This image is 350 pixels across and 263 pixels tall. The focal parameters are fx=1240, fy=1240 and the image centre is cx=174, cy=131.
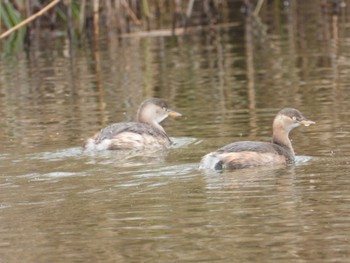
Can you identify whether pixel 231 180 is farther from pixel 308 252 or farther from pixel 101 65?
pixel 101 65

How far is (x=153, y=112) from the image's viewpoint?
13.5 metres

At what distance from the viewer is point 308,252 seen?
7.40 m

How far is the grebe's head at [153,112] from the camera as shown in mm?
13477

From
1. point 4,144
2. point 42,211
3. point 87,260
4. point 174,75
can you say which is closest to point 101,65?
point 174,75

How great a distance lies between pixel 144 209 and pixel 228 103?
6.06 m

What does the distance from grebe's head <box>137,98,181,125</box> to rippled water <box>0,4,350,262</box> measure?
0.80 ft

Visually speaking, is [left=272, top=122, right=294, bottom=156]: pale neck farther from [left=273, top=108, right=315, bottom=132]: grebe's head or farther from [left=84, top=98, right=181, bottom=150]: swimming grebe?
[left=84, top=98, right=181, bottom=150]: swimming grebe

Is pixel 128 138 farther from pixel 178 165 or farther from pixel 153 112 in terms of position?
pixel 178 165

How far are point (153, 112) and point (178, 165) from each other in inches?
110

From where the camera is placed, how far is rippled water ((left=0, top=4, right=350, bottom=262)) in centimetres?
782

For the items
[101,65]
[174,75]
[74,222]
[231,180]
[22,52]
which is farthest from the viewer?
[22,52]

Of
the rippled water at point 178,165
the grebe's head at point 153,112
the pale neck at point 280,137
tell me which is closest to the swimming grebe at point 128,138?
the rippled water at point 178,165

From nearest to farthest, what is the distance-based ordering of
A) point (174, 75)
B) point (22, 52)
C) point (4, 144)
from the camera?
1. point (4, 144)
2. point (174, 75)
3. point (22, 52)

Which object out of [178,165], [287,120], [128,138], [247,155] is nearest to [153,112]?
[128,138]
